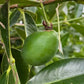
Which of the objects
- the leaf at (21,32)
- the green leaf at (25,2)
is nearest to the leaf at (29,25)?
the green leaf at (25,2)

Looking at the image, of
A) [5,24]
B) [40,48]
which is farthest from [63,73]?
[5,24]

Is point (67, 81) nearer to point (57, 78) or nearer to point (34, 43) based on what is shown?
point (57, 78)

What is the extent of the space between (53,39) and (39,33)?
53 mm

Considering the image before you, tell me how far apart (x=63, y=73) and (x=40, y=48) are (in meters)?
0.16

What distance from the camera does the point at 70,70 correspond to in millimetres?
811

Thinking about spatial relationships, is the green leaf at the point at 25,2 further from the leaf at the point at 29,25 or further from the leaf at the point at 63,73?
the leaf at the point at 63,73

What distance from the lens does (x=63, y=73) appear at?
812 mm

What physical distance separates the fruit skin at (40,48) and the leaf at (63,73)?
0.34 ft

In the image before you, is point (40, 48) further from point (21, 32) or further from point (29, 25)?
point (21, 32)

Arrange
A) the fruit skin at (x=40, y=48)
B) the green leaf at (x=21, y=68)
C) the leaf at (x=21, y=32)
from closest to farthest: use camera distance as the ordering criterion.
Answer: the fruit skin at (x=40, y=48), the green leaf at (x=21, y=68), the leaf at (x=21, y=32)

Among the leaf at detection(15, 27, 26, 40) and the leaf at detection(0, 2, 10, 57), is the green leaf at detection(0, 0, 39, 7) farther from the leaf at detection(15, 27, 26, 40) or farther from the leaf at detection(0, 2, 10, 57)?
the leaf at detection(15, 27, 26, 40)

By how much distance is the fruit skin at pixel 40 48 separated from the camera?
707mm

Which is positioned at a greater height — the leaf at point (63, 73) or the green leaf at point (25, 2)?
the green leaf at point (25, 2)

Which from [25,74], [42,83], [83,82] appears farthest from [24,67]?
[83,82]
